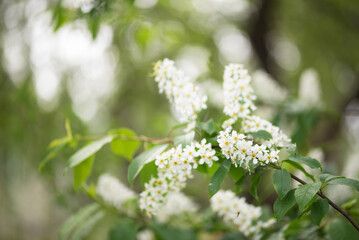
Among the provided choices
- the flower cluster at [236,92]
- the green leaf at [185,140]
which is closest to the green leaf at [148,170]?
the green leaf at [185,140]

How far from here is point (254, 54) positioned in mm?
4785

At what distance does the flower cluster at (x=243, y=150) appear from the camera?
113 cm

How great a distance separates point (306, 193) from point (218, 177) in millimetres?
311

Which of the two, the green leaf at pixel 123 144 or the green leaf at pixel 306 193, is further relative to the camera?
the green leaf at pixel 123 144

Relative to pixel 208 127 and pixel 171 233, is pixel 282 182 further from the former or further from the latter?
pixel 171 233

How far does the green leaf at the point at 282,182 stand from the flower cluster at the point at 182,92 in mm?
458

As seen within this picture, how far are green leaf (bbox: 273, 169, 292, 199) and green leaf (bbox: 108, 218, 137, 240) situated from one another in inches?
39.5

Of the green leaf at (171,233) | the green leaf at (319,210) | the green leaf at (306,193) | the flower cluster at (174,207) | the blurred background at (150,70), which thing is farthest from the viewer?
the blurred background at (150,70)

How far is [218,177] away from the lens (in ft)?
3.84

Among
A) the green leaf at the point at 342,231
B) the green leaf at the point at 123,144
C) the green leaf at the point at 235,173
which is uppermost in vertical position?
the green leaf at the point at 235,173

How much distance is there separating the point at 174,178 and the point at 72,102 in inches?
96.0

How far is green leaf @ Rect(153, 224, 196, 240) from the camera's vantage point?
188 cm

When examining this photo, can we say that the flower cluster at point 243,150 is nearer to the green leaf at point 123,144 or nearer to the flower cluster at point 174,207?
the green leaf at point 123,144

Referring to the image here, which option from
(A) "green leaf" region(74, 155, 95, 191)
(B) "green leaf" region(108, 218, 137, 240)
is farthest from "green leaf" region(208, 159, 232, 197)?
(B) "green leaf" region(108, 218, 137, 240)
